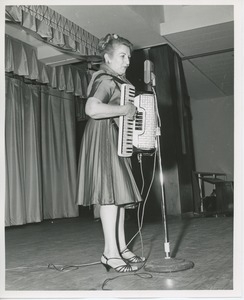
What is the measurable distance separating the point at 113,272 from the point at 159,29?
3821 millimetres

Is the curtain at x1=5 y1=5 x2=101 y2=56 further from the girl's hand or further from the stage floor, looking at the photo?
the stage floor

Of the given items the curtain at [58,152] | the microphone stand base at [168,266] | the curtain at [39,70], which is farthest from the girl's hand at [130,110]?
the curtain at [58,152]

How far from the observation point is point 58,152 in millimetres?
6520

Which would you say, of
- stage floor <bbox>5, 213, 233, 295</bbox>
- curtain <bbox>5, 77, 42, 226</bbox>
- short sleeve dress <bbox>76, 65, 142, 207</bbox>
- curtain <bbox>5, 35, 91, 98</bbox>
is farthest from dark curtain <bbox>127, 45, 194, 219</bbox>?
short sleeve dress <bbox>76, 65, 142, 207</bbox>

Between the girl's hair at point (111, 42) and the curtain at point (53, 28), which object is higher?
the curtain at point (53, 28)

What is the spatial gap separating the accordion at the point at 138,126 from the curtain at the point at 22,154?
3.44 meters

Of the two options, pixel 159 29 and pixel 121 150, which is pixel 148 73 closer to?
pixel 121 150

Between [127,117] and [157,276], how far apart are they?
88 cm

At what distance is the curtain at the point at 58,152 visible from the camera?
621cm

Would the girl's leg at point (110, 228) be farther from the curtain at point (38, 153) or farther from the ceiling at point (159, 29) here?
the curtain at point (38, 153)

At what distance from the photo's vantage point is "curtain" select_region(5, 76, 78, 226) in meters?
5.31
